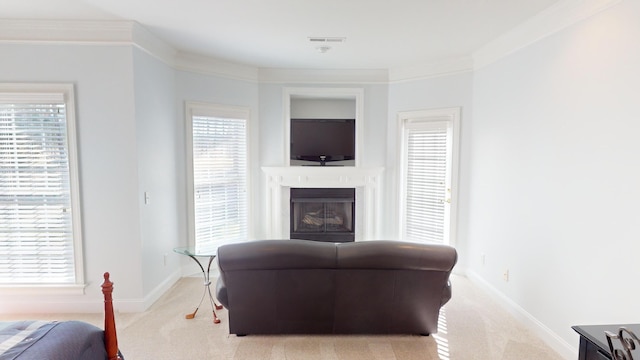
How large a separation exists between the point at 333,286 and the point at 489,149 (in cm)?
243

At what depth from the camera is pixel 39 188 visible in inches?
124

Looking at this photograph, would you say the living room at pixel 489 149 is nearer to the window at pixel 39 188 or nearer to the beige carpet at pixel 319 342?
the window at pixel 39 188

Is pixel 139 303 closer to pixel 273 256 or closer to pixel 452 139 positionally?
pixel 273 256

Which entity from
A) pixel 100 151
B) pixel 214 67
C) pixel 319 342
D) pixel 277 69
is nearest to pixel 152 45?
pixel 214 67

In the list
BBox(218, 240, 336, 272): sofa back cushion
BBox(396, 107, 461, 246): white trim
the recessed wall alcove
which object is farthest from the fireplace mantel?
BBox(218, 240, 336, 272): sofa back cushion

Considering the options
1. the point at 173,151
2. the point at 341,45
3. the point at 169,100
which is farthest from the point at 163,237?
the point at 341,45

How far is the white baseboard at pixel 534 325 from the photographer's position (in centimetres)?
253

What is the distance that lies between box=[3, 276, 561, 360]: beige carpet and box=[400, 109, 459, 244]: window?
1501mm

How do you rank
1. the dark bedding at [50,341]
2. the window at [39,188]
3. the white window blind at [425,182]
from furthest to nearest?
1. the white window blind at [425,182]
2. the window at [39,188]
3. the dark bedding at [50,341]

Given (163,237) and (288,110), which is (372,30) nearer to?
(288,110)

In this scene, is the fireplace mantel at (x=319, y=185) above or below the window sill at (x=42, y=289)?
above

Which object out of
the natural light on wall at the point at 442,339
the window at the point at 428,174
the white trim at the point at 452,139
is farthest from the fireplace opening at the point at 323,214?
the natural light on wall at the point at 442,339

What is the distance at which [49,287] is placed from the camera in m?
3.20

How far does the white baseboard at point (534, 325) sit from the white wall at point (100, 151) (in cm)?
365
